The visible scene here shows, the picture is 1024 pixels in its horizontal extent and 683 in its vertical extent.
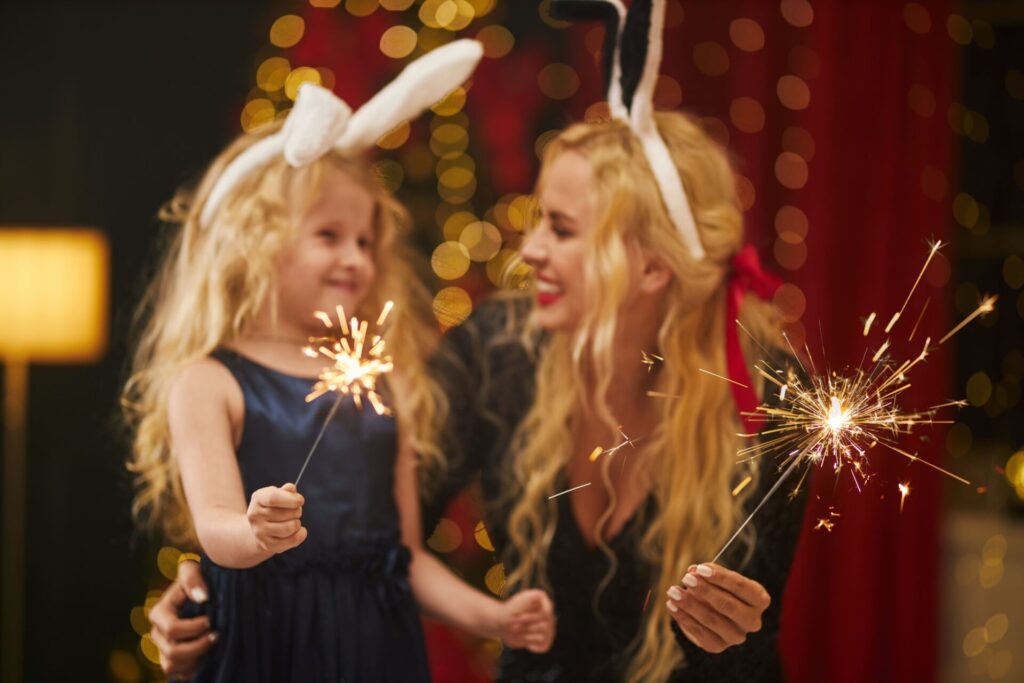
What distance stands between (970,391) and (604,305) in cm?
79

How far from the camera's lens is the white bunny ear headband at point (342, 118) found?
99cm

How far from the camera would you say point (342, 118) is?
39.5 inches

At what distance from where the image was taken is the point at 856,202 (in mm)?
1513

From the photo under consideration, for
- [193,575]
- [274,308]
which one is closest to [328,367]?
[274,308]

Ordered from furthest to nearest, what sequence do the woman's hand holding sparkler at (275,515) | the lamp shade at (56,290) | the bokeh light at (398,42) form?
1. the lamp shade at (56,290)
2. the bokeh light at (398,42)
3. the woman's hand holding sparkler at (275,515)

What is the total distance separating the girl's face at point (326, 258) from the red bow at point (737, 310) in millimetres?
405

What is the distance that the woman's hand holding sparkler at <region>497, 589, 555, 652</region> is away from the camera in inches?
42.4

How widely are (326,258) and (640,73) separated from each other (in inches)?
15.3

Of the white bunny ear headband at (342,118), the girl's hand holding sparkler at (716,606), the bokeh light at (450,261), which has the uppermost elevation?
the white bunny ear headband at (342,118)

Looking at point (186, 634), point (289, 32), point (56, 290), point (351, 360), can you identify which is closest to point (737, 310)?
point (351, 360)

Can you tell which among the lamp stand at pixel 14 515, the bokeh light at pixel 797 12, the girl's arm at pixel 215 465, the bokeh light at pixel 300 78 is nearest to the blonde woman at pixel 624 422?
the girl's arm at pixel 215 465

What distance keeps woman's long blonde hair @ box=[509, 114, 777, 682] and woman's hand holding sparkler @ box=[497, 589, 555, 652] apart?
3.1 inches

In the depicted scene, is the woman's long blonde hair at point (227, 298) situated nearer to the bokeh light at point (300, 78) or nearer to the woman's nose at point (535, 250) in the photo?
the woman's nose at point (535, 250)

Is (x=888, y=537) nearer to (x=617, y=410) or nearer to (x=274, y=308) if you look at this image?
(x=617, y=410)
